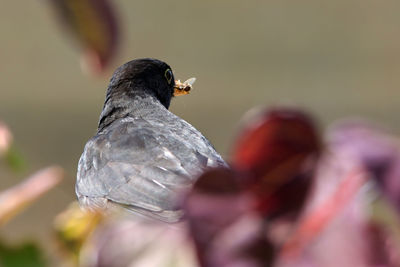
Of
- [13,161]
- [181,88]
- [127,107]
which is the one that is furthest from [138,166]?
[13,161]

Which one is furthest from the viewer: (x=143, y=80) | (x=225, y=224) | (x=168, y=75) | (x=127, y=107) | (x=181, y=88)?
(x=181, y=88)

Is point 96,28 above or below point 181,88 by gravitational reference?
above

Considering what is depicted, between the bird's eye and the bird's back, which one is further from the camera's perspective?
the bird's eye

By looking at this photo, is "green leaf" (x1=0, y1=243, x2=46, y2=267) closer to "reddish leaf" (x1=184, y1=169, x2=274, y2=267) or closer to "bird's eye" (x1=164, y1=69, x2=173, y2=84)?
"reddish leaf" (x1=184, y1=169, x2=274, y2=267)

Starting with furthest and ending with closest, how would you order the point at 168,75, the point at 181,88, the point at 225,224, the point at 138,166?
the point at 181,88, the point at 168,75, the point at 138,166, the point at 225,224

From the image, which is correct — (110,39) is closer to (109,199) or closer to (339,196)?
(339,196)

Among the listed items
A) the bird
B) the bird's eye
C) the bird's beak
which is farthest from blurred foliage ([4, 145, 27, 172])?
the bird's beak

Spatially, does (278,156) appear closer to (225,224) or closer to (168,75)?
(225,224)
